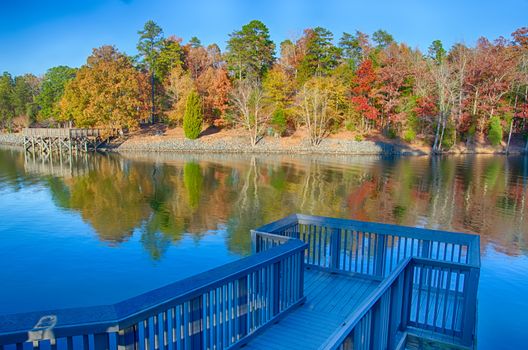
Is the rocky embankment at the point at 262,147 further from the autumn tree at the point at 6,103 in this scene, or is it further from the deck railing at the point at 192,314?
the deck railing at the point at 192,314

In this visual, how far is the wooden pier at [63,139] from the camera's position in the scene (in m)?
35.3

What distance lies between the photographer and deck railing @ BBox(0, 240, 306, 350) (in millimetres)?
2391

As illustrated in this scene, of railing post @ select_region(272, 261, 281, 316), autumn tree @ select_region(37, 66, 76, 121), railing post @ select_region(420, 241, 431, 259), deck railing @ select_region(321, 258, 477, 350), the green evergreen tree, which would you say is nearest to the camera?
deck railing @ select_region(321, 258, 477, 350)

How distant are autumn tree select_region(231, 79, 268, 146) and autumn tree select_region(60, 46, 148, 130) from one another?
9782mm

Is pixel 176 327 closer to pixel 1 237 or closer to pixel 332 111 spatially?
pixel 1 237

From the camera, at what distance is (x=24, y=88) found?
54.1 meters

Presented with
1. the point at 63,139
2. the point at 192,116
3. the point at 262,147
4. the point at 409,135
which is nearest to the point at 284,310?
the point at 262,147

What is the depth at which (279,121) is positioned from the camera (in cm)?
3853

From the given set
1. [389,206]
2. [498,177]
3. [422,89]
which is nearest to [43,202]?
[389,206]

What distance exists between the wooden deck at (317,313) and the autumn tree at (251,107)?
3202cm

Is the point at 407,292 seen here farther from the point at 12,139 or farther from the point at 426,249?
the point at 12,139

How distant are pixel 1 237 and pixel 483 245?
1309 centimetres

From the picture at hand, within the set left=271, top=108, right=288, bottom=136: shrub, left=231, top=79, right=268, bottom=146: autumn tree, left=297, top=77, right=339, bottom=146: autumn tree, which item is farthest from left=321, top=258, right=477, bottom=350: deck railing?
left=271, top=108, right=288, bottom=136: shrub

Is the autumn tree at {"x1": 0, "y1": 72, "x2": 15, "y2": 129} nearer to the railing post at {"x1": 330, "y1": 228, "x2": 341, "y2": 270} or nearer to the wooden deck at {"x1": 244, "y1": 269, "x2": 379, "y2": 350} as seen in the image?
the railing post at {"x1": 330, "y1": 228, "x2": 341, "y2": 270}
